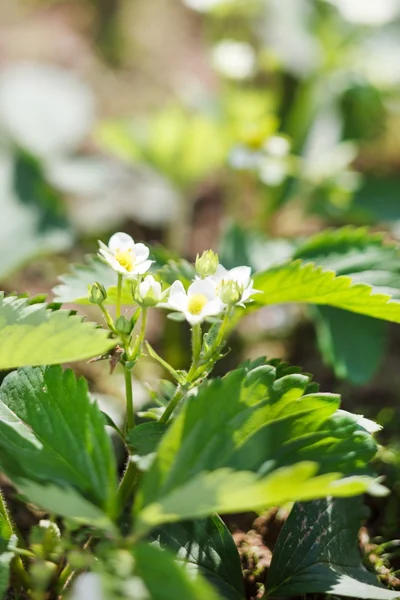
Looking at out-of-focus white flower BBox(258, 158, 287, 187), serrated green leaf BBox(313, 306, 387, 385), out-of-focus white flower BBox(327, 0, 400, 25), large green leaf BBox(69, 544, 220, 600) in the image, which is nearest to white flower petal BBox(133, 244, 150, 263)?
large green leaf BBox(69, 544, 220, 600)

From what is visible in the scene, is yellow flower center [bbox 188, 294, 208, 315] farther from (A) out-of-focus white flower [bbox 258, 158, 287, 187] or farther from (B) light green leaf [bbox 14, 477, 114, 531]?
(A) out-of-focus white flower [bbox 258, 158, 287, 187]

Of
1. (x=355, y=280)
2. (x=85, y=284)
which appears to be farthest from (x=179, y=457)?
(x=355, y=280)

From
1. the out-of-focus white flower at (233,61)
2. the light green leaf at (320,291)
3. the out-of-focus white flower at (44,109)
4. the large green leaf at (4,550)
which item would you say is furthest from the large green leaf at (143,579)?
the out-of-focus white flower at (44,109)

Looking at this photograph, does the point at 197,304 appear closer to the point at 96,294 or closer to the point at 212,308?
the point at 212,308

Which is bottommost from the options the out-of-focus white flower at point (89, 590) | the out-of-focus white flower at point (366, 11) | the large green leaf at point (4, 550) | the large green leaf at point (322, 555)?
the large green leaf at point (322, 555)

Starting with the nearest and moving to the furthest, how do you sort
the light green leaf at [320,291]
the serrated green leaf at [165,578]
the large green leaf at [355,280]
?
the serrated green leaf at [165,578], the light green leaf at [320,291], the large green leaf at [355,280]

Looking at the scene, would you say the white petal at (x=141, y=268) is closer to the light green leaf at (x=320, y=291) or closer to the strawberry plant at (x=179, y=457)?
the strawberry plant at (x=179, y=457)
